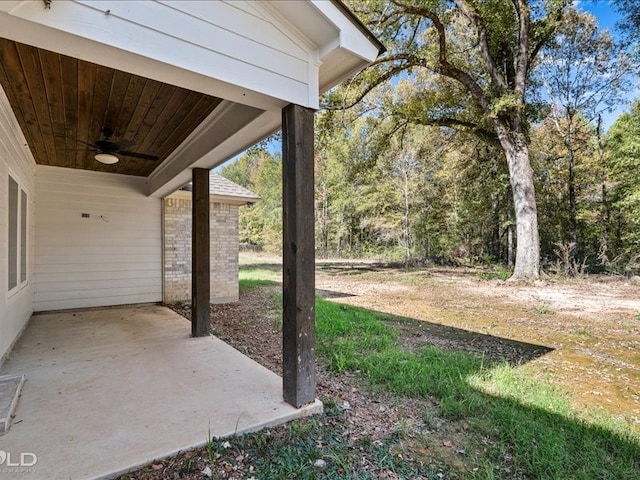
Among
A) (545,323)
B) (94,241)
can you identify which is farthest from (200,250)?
(545,323)

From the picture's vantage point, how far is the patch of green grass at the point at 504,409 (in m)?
2.13

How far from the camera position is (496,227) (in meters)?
16.4

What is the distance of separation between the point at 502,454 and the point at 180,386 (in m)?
2.58

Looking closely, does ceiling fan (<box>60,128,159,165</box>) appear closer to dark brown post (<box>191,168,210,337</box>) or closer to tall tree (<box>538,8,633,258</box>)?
dark brown post (<box>191,168,210,337</box>)

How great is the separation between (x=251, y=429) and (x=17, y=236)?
423 cm

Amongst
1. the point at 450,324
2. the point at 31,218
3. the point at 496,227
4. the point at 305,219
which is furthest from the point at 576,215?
the point at 31,218

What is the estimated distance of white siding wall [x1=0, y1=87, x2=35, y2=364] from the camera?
3445mm

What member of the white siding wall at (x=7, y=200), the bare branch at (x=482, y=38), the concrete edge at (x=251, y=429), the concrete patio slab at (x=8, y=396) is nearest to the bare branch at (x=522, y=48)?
the bare branch at (x=482, y=38)

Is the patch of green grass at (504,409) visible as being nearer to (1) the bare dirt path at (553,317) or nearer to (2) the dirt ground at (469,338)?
(2) the dirt ground at (469,338)

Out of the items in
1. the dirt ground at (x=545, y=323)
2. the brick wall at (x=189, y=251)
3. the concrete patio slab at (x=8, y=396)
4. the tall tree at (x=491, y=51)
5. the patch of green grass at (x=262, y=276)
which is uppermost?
the tall tree at (x=491, y=51)

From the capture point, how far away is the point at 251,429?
92.0 inches

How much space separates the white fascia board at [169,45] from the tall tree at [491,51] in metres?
8.56

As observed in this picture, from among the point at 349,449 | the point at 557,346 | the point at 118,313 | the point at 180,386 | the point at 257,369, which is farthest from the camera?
the point at 118,313

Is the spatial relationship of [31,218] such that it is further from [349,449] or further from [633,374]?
[633,374]
